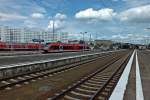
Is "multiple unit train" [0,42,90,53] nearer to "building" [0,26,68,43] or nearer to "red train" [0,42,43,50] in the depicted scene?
"red train" [0,42,43,50]

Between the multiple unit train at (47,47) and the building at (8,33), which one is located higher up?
the building at (8,33)

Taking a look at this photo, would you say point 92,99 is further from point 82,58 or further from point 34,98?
point 82,58

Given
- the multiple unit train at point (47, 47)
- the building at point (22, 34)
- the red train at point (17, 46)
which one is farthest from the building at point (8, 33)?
the multiple unit train at point (47, 47)

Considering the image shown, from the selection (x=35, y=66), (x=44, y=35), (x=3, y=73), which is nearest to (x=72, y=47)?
(x=44, y=35)

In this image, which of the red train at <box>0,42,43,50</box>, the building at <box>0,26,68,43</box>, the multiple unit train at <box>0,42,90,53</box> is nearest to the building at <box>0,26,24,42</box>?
the building at <box>0,26,68,43</box>

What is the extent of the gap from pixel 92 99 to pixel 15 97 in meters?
3.05

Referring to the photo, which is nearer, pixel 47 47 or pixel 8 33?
pixel 47 47

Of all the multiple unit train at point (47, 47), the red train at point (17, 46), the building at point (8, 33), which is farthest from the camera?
the building at point (8, 33)

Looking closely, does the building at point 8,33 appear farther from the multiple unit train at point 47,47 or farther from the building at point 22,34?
the multiple unit train at point 47,47

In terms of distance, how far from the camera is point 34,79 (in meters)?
16.7

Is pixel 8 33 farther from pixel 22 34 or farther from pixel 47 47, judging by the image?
pixel 47 47

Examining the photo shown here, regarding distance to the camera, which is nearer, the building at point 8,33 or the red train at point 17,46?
the red train at point 17,46

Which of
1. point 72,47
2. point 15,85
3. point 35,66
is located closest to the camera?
point 15,85

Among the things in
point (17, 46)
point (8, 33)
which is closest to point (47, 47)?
point (17, 46)
